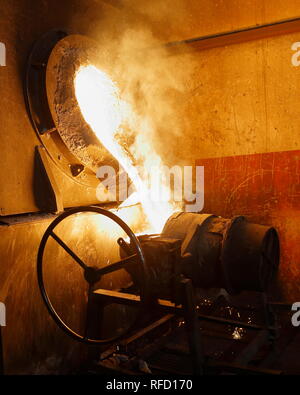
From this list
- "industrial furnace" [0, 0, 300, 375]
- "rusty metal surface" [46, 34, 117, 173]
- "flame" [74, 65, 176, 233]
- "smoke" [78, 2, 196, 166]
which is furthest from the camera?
"smoke" [78, 2, 196, 166]

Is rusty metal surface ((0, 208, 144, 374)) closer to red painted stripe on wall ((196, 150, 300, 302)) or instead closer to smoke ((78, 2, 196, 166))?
smoke ((78, 2, 196, 166))

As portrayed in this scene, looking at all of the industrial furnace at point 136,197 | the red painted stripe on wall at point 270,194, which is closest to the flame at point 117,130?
the industrial furnace at point 136,197

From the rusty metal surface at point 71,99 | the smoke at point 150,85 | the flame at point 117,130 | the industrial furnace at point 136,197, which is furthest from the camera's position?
the smoke at point 150,85

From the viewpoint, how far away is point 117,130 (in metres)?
3.36

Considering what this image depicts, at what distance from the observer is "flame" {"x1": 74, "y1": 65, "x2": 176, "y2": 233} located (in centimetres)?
303

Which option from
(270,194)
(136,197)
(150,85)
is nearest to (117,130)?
(136,197)

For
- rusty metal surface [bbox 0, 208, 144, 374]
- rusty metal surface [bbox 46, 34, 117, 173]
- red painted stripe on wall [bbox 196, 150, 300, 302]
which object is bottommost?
rusty metal surface [bbox 0, 208, 144, 374]

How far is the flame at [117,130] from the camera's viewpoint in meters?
3.03

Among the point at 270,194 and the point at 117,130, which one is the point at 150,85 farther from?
the point at 270,194

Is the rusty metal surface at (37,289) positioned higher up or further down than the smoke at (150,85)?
further down

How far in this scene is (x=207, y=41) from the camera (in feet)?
11.4

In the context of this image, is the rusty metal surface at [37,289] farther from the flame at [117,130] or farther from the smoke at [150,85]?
the smoke at [150,85]

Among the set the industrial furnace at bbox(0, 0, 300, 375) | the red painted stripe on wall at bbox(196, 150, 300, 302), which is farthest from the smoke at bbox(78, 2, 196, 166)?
the red painted stripe on wall at bbox(196, 150, 300, 302)

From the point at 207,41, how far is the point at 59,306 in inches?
101
